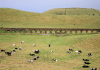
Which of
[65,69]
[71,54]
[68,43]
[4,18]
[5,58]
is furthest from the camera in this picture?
[4,18]

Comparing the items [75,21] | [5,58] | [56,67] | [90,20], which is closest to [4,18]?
[75,21]

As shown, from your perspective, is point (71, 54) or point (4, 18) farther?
point (4, 18)

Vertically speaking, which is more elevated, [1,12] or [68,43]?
[1,12]

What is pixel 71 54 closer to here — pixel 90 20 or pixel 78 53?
pixel 78 53

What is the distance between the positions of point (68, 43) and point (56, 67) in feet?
35.9

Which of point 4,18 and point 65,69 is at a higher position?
point 4,18

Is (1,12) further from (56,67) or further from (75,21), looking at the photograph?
(56,67)

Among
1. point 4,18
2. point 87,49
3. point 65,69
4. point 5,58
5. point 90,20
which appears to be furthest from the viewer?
point 90,20

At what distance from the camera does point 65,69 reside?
37.7ft

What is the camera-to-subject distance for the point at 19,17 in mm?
61625

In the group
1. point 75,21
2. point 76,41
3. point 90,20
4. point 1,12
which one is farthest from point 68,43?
point 1,12

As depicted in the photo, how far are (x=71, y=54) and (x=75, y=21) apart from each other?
46.7m

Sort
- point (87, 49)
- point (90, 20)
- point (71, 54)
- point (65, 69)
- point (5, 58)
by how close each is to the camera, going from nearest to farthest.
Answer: point (65, 69) → point (5, 58) → point (71, 54) → point (87, 49) → point (90, 20)

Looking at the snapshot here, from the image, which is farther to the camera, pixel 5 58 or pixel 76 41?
pixel 76 41
